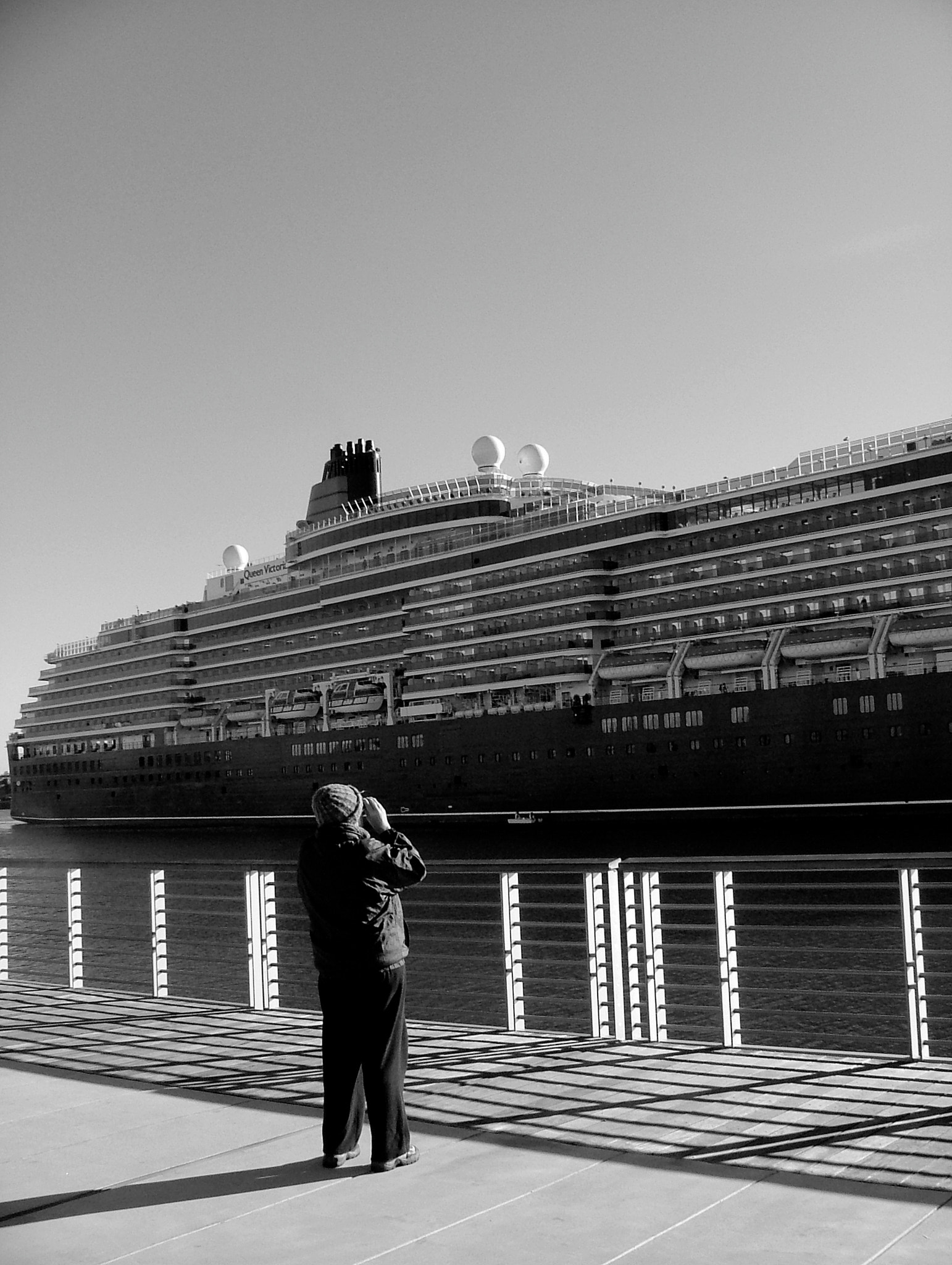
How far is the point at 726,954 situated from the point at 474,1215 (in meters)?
2.79

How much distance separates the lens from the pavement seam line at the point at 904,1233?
3.40m

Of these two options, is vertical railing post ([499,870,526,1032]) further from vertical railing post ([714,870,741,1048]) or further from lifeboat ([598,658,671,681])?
lifeboat ([598,658,671,681])

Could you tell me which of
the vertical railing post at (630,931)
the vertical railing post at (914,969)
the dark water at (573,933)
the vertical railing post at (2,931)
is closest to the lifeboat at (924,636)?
the dark water at (573,933)

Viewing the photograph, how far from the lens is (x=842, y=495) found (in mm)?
34750

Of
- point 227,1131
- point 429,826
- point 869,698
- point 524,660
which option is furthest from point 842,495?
point 227,1131

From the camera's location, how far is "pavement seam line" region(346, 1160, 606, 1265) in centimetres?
358

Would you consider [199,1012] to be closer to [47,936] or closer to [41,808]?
[47,936]

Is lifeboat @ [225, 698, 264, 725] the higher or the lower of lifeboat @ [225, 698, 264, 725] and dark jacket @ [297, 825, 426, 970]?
the higher

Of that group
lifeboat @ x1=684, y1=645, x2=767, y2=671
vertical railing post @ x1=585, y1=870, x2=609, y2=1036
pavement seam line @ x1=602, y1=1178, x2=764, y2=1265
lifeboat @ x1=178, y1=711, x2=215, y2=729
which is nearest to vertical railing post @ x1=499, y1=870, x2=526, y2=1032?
vertical railing post @ x1=585, y1=870, x2=609, y2=1036

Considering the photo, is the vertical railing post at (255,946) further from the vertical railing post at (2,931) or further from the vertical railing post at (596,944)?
the vertical railing post at (2,931)

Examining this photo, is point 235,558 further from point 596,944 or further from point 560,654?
point 596,944

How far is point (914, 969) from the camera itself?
602 cm

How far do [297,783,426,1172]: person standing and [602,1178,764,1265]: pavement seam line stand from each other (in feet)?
3.61

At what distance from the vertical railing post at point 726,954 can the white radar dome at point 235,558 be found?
61842mm
